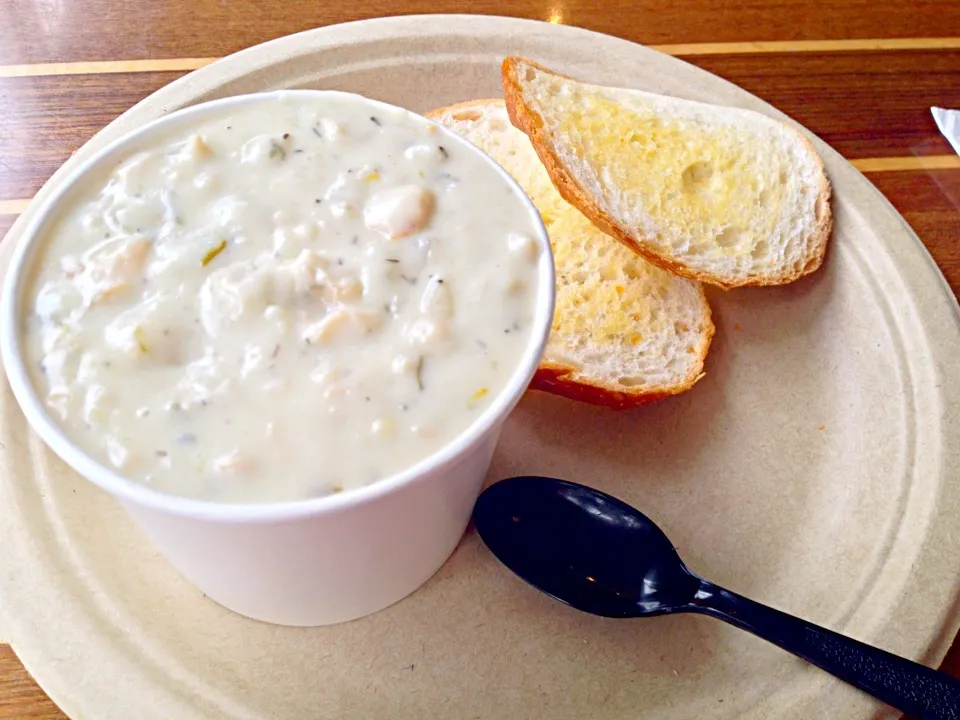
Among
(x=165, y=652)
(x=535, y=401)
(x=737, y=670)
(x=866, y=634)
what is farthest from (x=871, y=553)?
(x=165, y=652)

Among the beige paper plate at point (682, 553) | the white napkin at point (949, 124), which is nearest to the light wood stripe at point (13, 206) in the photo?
the beige paper plate at point (682, 553)

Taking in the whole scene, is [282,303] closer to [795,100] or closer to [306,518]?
[306,518]

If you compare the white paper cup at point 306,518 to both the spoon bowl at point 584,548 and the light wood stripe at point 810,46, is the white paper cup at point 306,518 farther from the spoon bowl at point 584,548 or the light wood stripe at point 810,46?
the light wood stripe at point 810,46

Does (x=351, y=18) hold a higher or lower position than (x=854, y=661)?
higher

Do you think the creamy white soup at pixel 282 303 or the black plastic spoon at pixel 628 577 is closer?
the creamy white soup at pixel 282 303

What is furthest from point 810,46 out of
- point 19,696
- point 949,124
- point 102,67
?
point 19,696
